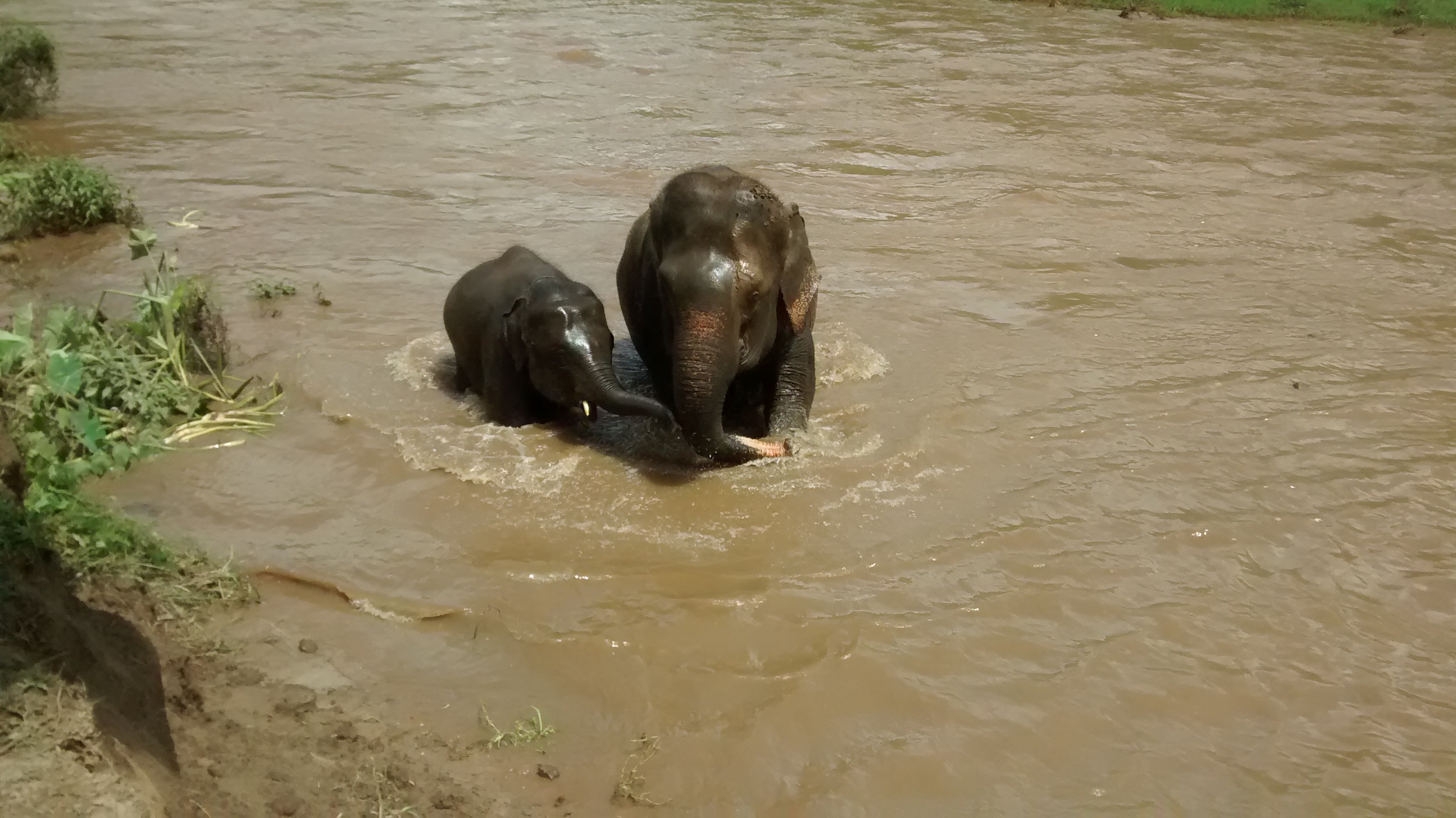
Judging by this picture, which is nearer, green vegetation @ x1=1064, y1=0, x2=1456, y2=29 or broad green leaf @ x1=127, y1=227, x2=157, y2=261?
broad green leaf @ x1=127, y1=227, x2=157, y2=261

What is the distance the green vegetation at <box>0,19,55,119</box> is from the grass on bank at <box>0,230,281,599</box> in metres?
6.28

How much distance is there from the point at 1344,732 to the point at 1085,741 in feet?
3.29

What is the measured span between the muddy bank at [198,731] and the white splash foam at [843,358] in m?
3.82

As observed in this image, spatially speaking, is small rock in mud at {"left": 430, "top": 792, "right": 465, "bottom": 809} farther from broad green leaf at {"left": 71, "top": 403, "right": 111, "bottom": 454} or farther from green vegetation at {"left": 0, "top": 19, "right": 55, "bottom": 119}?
green vegetation at {"left": 0, "top": 19, "right": 55, "bottom": 119}

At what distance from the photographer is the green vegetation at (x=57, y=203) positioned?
936cm

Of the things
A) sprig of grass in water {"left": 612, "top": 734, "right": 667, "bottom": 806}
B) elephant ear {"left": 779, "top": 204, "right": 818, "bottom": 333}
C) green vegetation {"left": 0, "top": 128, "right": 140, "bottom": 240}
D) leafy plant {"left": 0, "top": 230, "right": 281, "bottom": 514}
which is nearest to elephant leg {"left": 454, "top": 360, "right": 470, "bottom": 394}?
leafy plant {"left": 0, "top": 230, "right": 281, "bottom": 514}

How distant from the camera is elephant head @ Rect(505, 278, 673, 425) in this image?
6395 mm

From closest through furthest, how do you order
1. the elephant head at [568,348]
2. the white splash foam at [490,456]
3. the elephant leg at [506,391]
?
the white splash foam at [490,456]
the elephant head at [568,348]
the elephant leg at [506,391]

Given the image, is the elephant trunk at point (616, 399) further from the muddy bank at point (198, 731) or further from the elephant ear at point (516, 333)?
the muddy bank at point (198, 731)

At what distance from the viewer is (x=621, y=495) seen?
6070mm

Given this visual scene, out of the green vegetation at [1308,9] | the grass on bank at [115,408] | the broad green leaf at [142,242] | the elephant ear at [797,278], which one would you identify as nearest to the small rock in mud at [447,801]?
the grass on bank at [115,408]

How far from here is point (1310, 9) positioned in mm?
22125

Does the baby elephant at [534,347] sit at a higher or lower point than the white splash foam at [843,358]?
higher

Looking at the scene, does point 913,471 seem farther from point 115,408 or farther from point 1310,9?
point 1310,9
